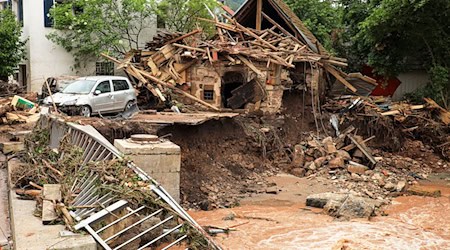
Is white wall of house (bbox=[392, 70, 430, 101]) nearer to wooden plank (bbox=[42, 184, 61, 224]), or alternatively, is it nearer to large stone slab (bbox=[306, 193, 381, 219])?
large stone slab (bbox=[306, 193, 381, 219])

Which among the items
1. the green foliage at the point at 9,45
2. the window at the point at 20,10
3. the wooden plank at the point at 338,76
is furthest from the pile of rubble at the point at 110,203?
the window at the point at 20,10

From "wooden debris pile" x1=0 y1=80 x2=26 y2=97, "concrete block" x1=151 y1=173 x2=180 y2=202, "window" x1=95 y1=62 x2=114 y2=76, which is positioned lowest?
"concrete block" x1=151 y1=173 x2=180 y2=202

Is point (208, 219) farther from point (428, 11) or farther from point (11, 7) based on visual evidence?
point (11, 7)

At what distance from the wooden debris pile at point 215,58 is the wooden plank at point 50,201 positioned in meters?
10.1

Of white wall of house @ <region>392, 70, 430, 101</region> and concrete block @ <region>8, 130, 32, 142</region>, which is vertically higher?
white wall of house @ <region>392, 70, 430, 101</region>

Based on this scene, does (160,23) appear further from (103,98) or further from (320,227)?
(320,227)

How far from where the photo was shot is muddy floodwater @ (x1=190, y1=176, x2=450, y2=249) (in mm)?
11477

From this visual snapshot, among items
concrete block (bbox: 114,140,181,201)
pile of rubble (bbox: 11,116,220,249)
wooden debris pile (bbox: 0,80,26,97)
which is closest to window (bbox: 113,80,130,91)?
wooden debris pile (bbox: 0,80,26,97)

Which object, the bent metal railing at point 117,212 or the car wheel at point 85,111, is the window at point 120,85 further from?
the bent metal railing at point 117,212

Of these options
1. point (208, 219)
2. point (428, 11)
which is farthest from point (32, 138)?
point (428, 11)

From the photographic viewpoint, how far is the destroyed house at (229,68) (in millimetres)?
19938

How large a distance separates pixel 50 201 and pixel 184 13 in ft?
71.3

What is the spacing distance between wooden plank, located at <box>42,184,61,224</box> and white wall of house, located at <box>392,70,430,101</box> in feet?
75.6

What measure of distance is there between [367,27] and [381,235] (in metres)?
12.7
